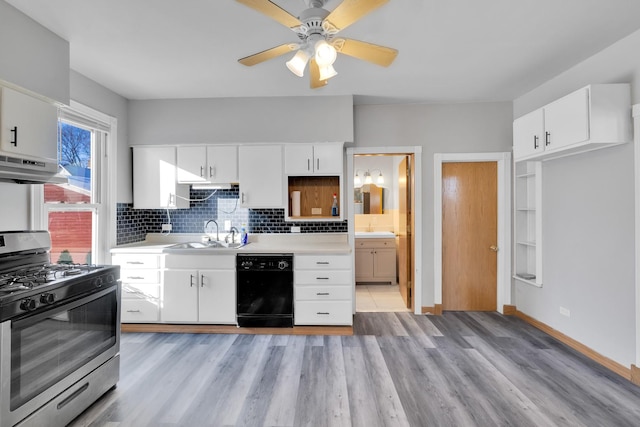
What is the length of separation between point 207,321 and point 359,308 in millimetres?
1890

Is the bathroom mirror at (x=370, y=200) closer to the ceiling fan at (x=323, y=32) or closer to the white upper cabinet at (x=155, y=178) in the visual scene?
the white upper cabinet at (x=155, y=178)

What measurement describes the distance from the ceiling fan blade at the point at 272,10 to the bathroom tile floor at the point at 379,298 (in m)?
3.38

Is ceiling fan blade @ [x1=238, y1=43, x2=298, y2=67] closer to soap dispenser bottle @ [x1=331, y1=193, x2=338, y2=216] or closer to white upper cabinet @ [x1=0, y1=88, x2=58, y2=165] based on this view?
white upper cabinet @ [x1=0, y1=88, x2=58, y2=165]

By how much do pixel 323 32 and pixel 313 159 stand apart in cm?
193

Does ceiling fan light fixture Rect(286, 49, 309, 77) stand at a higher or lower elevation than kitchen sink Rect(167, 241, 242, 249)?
higher

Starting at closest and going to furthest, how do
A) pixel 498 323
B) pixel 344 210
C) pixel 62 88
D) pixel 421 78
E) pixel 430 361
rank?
1. pixel 62 88
2. pixel 430 361
3. pixel 421 78
4. pixel 498 323
5. pixel 344 210

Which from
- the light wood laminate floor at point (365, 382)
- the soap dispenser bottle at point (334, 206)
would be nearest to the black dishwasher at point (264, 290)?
the light wood laminate floor at point (365, 382)

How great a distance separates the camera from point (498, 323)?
141 inches

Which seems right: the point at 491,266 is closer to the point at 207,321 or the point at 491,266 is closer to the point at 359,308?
the point at 359,308

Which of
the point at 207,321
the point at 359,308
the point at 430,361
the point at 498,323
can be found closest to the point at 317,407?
the point at 430,361

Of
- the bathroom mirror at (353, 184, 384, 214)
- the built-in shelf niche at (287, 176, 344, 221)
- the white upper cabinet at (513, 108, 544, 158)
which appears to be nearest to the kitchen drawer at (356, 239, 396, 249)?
the bathroom mirror at (353, 184, 384, 214)

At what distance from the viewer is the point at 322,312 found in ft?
10.8

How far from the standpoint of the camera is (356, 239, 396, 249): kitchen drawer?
516cm

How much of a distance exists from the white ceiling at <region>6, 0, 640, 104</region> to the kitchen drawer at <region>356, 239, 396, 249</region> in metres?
2.43
